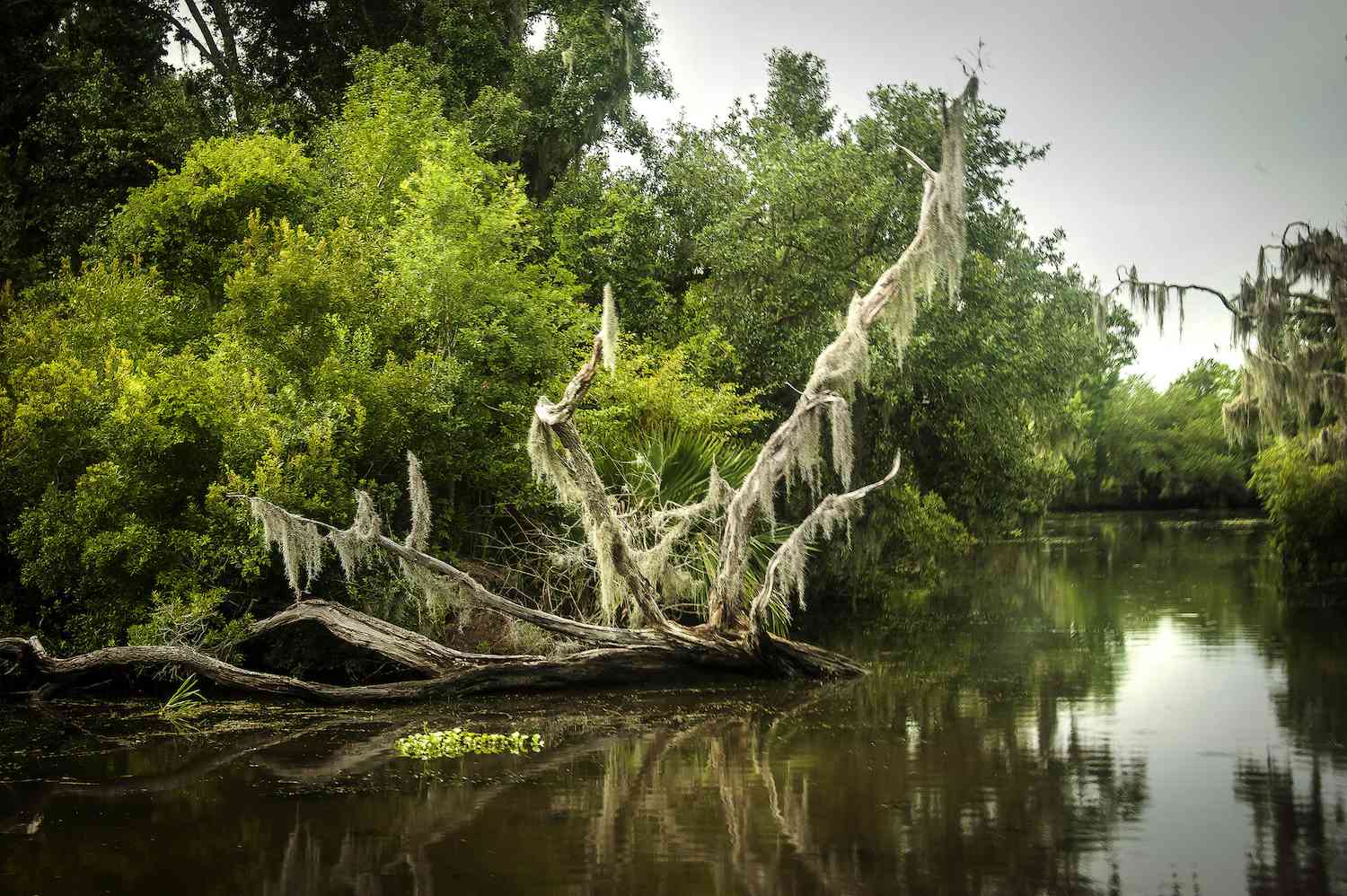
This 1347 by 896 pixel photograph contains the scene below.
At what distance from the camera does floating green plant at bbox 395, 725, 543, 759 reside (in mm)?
12602

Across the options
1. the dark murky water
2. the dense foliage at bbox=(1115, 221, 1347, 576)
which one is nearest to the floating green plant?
the dark murky water

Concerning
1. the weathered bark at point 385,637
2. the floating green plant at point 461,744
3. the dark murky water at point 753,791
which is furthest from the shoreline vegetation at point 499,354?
the floating green plant at point 461,744

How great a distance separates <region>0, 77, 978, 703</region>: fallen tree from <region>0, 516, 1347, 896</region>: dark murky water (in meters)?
0.47

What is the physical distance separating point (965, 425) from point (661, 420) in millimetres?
9540

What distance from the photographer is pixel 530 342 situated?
67.1ft

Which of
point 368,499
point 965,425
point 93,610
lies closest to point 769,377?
point 965,425

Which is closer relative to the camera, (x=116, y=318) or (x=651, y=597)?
(x=651, y=597)

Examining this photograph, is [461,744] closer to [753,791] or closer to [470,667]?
[470,667]

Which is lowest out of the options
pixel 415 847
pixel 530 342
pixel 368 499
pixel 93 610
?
pixel 415 847

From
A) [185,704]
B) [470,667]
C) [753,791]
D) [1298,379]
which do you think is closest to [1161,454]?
[1298,379]

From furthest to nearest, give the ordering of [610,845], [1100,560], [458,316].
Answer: [1100,560], [458,316], [610,845]

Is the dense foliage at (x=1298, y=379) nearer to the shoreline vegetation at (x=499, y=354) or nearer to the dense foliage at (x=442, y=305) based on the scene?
the shoreline vegetation at (x=499, y=354)

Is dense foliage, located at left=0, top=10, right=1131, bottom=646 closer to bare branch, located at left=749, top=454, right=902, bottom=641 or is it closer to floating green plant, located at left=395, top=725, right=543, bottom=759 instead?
bare branch, located at left=749, top=454, right=902, bottom=641

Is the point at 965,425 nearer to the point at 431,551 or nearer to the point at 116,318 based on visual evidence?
the point at 431,551
